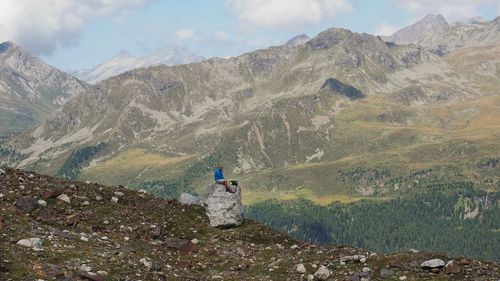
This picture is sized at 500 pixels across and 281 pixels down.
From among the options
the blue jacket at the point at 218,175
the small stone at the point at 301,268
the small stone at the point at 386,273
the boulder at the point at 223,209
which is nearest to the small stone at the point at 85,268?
the small stone at the point at 301,268

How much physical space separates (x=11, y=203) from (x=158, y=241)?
31.7ft

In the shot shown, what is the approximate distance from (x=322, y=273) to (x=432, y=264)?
19.0 feet

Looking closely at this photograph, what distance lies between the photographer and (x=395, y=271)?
26.2 metres

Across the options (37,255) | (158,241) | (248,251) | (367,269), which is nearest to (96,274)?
(37,255)

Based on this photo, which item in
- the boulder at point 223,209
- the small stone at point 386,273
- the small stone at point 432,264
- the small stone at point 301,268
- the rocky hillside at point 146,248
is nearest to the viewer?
the rocky hillside at point 146,248

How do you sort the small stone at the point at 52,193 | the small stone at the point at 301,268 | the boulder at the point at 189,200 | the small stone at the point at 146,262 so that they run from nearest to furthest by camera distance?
the small stone at the point at 146,262 < the small stone at the point at 301,268 < the small stone at the point at 52,193 < the boulder at the point at 189,200

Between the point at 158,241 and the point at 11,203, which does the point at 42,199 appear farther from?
the point at 158,241

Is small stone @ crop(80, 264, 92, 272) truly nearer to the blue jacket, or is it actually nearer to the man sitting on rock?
the man sitting on rock

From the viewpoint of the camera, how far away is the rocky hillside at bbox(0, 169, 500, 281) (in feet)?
80.8

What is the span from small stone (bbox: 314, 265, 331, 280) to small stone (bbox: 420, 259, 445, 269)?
16.4 ft

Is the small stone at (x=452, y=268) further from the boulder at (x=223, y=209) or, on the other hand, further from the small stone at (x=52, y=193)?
the small stone at (x=52, y=193)

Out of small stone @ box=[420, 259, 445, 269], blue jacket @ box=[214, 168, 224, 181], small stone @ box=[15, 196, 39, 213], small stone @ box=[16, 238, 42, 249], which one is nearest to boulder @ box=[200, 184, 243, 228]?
blue jacket @ box=[214, 168, 224, 181]

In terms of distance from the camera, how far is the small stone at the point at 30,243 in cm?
2464

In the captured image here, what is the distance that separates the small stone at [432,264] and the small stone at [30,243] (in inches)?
788
